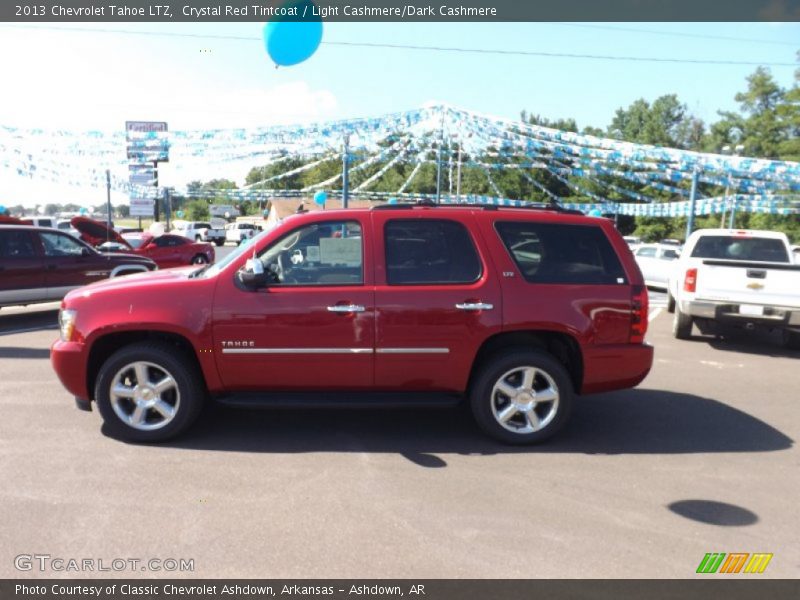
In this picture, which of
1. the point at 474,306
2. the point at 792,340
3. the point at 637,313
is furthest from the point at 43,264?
the point at 792,340

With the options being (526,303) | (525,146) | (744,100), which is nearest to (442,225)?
(526,303)

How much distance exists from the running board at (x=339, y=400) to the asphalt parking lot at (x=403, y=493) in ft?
1.16

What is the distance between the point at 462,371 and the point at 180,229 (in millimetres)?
40646

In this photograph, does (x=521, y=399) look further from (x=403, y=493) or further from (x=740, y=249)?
(x=740, y=249)

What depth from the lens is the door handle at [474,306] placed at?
187 inches

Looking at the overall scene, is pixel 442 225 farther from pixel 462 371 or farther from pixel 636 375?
pixel 636 375

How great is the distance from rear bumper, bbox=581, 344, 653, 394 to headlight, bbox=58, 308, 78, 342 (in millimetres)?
4057

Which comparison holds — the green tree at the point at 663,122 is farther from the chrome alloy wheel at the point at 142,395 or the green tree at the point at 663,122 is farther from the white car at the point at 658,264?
the chrome alloy wheel at the point at 142,395

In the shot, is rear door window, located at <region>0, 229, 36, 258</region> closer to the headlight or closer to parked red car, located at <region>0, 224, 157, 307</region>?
parked red car, located at <region>0, 224, 157, 307</region>

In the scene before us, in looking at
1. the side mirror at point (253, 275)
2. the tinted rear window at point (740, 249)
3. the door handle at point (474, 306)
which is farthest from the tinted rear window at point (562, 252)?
the tinted rear window at point (740, 249)

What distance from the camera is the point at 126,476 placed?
4.21 metres

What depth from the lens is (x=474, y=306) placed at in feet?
15.6

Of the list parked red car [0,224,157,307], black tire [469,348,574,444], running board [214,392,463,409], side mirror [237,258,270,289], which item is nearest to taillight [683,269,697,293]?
black tire [469,348,574,444]

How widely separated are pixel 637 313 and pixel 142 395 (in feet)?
13.1
